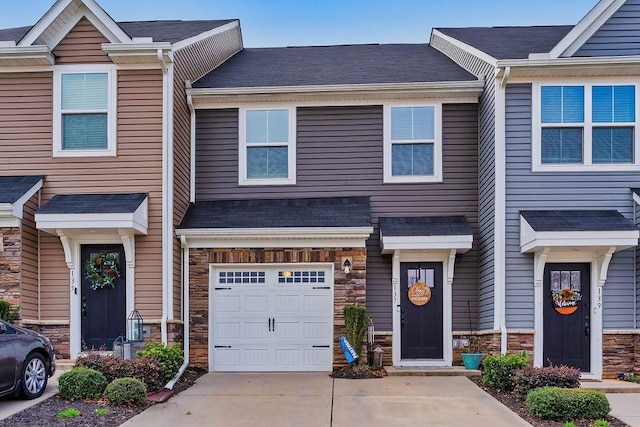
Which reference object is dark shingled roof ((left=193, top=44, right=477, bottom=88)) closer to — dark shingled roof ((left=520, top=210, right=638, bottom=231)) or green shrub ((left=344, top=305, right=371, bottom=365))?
dark shingled roof ((left=520, top=210, right=638, bottom=231))

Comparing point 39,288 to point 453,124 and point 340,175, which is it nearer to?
point 340,175

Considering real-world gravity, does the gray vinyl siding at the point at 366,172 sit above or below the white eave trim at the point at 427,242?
above

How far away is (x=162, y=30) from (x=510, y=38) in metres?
8.03

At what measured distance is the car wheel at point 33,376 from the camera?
8.68m

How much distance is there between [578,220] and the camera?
11.4 meters

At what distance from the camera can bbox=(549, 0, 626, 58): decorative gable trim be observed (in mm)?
11633

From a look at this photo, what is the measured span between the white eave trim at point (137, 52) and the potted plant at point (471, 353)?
25.0 feet

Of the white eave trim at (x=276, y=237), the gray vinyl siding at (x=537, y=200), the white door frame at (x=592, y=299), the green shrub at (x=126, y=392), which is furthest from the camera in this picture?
the white eave trim at (x=276, y=237)

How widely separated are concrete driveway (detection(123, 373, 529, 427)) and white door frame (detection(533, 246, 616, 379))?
5.44ft

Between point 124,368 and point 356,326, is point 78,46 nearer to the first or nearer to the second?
point 124,368

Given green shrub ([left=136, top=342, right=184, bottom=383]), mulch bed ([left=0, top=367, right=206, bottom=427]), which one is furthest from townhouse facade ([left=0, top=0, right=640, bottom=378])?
mulch bed ([left=0, top=367, right=206, bottom=427])

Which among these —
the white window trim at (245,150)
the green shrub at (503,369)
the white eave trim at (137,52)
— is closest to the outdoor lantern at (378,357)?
the green shrub at (503,369)

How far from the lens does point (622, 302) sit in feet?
38.4

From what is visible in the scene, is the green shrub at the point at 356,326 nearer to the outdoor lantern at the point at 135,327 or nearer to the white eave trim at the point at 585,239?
the white eave trim at the point at 585,239
